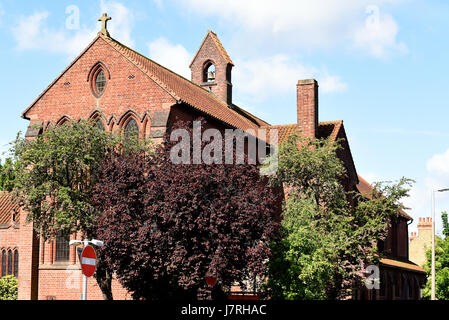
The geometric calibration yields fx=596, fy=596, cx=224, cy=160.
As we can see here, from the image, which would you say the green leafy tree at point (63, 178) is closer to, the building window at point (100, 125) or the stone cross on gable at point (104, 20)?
the building window at point (100, 125)

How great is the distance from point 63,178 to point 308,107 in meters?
18.9

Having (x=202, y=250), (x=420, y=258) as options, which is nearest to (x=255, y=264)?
(x=202, y=250)

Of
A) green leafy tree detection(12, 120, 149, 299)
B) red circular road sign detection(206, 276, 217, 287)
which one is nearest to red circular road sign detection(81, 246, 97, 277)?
red circular road sign detection(206, 276, 217, 287)

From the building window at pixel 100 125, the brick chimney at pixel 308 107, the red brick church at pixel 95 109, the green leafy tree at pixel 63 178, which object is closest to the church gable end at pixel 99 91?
the red brick church at pixel 95 109

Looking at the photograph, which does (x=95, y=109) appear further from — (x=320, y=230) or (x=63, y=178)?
(x=320, y=230)

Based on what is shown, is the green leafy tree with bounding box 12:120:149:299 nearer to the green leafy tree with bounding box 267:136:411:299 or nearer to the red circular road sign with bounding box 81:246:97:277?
the green leafy tree with bounding box 267:136:411:299

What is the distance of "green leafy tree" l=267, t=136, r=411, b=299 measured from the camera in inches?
1078

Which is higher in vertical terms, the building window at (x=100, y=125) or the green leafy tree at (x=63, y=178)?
the building window at (x=100, y=125)

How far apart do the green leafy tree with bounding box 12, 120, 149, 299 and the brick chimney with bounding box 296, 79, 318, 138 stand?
1526 centimetres

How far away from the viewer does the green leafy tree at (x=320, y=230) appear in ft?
89.8

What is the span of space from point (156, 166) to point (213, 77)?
27537 millimetres

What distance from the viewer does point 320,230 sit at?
98.6 ft

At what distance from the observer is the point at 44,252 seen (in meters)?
33.7

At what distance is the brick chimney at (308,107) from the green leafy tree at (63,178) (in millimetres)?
15263
